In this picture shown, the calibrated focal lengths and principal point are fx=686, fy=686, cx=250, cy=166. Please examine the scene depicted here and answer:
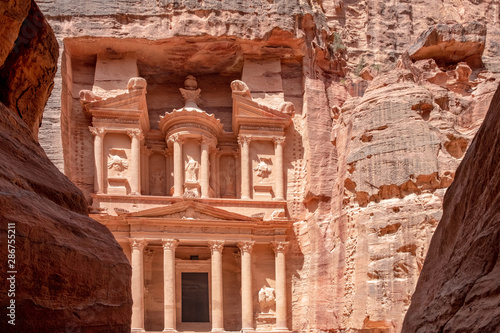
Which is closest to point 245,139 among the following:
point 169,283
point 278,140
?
point 278,140

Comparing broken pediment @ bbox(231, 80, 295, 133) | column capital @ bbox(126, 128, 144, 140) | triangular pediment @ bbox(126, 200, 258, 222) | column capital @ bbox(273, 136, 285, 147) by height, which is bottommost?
triangular pediment @ bbox(126, 200, 258, 222)

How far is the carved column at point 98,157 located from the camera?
27114 millimetres

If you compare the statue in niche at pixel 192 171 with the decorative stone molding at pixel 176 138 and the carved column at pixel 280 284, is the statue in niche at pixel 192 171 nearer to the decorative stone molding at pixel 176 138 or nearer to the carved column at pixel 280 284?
the decorative stone molding at pixel 176 138

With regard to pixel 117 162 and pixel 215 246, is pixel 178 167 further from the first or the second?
pixel 215 246

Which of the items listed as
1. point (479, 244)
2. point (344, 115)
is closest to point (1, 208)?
point (479, 244)

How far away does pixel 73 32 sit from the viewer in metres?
28.7

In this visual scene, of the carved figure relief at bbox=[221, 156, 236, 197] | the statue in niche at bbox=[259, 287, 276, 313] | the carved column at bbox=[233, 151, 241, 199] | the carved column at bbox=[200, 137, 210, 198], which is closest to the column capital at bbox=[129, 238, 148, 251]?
the carved column at bbox=[200, 137, 210, 198]

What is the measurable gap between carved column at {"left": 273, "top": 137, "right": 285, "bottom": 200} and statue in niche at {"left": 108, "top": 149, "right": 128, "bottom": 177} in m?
6.17

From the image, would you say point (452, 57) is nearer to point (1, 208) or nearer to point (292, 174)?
point (292, 174)

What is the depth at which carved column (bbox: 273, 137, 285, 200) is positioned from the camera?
28.0 meters

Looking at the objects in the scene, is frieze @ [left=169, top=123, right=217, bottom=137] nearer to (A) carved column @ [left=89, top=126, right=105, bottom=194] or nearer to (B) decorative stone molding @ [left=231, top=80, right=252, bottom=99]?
(B) decorative stone molding @ [left=231, top=80, right=252, bottom=99]

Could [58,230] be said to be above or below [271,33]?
below

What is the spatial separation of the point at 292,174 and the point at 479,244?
24.9 meters

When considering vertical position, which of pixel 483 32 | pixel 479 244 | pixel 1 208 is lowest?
pixel 479 244
